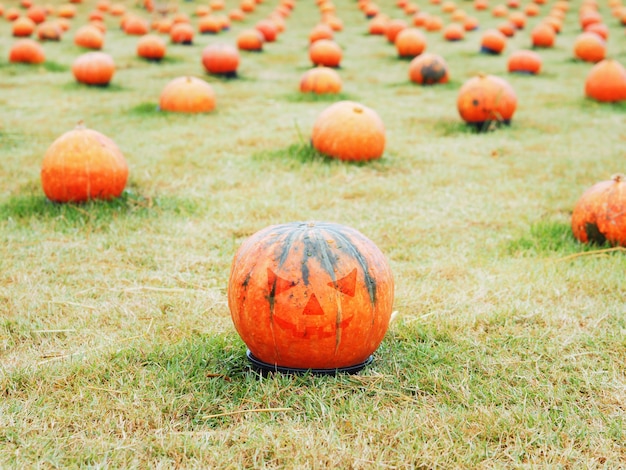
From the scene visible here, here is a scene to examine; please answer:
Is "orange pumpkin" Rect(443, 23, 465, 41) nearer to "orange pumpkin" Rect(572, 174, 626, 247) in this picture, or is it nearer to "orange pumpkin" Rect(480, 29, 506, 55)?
"orange pumpkin" Rect(480, 29, 506, 55)

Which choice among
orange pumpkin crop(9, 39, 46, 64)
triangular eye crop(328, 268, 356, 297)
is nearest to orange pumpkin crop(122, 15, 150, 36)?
orange pumpkin crop(9, 39, 46, 64)

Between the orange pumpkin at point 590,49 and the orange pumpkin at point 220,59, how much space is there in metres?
8.33

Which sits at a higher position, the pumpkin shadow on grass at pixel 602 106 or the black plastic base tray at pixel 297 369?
the black plastic base tray at pixel 297 369

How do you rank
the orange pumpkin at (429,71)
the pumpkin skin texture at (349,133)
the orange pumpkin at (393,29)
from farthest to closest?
the orange pumpkin at (393,29) < the orange pumpkin at (429,71) < the pumpkin skin texture at (349,133)

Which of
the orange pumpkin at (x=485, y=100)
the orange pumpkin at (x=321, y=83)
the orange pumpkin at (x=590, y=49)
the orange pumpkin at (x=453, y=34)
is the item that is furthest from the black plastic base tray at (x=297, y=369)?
the orange pumpkin at (x=453, y=34)

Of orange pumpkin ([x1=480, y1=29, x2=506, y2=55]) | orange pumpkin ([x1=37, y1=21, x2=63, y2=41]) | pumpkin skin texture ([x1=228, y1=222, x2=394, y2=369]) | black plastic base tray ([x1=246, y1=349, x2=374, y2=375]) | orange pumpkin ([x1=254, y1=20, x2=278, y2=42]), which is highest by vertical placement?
pumpkin skin texture ([x1=228, y1=222, x2=394, y2=369])

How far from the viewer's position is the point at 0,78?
12344 mm

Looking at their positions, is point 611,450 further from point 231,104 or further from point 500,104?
point 231,104

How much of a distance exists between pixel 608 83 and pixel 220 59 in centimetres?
699

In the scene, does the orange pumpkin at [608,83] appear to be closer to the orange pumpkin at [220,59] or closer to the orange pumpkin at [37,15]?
the orange pumpkin at [220,59]

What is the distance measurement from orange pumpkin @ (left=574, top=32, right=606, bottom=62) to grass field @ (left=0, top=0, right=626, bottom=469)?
700cm

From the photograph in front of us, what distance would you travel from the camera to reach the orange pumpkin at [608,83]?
10625 mm

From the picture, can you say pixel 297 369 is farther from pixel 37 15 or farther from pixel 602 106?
pixel 37 15

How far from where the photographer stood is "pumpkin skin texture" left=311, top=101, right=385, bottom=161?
687 cm
